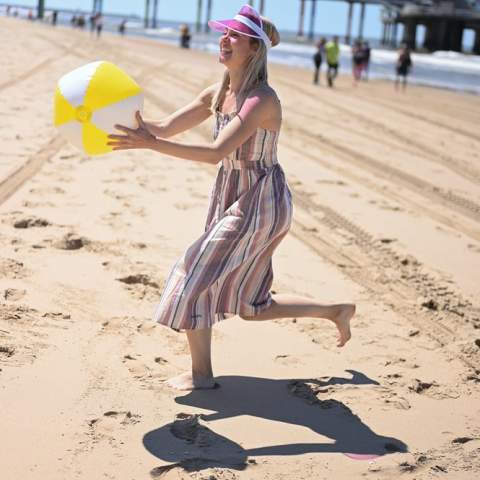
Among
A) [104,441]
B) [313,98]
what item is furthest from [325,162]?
[313,98]

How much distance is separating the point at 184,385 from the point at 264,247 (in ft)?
2.44

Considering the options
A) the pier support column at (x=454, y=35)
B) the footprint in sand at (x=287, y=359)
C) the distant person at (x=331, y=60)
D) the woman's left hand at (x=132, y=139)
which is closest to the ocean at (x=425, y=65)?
the pier support column at (x=454, y=35)

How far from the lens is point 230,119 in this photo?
12.1 feet

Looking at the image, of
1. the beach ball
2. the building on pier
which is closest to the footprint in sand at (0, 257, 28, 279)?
the beach ball

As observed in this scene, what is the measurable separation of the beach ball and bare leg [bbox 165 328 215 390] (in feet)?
3.18

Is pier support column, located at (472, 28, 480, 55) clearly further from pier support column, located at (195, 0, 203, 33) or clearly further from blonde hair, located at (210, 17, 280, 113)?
blonde hair, located at (210, 17, 280, 113)

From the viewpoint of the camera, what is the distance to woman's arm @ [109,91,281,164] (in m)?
3.40

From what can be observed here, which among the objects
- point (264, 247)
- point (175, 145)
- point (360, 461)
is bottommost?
point (360, 461)

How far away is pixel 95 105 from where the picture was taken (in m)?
3.67

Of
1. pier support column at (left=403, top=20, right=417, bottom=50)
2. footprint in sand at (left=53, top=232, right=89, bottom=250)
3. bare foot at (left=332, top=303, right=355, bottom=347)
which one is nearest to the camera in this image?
bare foot at (left=332, top=303, right=355, bottom=347)

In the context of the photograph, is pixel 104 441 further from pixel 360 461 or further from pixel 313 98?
pixel 313 98

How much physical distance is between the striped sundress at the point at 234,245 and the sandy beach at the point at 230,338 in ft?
1.45

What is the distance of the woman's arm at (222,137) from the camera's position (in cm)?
340

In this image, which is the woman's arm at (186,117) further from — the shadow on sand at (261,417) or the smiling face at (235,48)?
the shadow on sand at (261,417)
